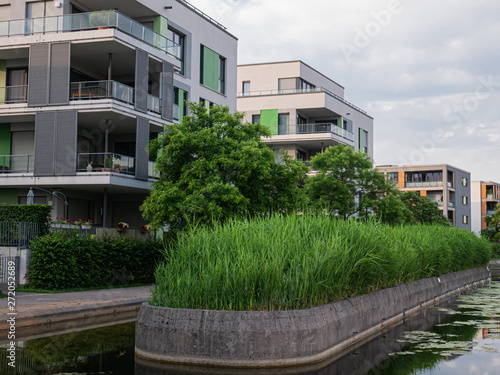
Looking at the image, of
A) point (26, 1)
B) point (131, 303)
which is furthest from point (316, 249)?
point (26, 1)

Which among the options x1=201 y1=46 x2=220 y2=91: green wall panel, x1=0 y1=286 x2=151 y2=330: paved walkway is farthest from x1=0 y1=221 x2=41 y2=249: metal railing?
x1=201 y1=46 x2=220 y2=91: green wall panel

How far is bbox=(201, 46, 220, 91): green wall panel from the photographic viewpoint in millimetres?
34688

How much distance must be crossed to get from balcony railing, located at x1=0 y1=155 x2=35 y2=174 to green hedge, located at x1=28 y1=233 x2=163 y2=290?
820 centimetres

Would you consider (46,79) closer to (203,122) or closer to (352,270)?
(203,122)

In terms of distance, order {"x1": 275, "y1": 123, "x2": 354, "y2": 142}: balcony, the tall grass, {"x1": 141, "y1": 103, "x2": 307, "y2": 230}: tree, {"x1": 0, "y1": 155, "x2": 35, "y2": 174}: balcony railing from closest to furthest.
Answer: the tall grass
{"x1": 141, "y1": 103, "x2": 307, "y2": 230}: tree
{"x1": 0, "y1": 155, "x2": 35, "y2": 174}: balcony railing
{"x1": 275, "y1": 123, "x2": 354, "y2": 142}: balcony

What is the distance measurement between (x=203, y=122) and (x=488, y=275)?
15854mm

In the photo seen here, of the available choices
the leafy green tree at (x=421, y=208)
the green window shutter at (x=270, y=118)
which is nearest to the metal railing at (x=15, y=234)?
the green window shutter at (x=270, y=118)

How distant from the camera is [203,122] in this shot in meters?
23.4

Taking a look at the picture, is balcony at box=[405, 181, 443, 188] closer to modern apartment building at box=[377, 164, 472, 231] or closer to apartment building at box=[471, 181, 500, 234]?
modern apartment building at box=[377, 164, 472, 231]

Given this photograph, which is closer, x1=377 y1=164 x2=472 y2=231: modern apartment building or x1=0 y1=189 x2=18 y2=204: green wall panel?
x1=0 y1=189 x2=18 y2=204: green wall panel

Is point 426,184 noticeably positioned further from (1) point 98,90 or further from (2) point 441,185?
(1) point 98,90

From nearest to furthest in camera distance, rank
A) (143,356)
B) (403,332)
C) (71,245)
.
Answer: (143,356) < (403,332) < (71,245)

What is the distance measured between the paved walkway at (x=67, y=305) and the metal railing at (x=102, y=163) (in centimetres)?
884

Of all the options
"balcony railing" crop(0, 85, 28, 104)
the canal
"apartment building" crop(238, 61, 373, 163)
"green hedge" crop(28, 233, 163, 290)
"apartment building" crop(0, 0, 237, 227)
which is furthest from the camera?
"apartment building" crop(238, 61, 373, 163)
